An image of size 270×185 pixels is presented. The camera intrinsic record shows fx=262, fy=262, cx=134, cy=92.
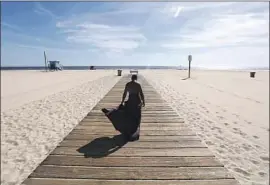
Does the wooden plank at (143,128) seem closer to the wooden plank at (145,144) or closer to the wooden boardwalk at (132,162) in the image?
the wooden boardwalk at (132,162)

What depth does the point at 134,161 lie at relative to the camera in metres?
4.13

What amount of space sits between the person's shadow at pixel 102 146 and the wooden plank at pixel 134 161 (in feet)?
0.79

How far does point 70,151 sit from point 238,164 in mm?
3192

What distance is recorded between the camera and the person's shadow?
4469mm

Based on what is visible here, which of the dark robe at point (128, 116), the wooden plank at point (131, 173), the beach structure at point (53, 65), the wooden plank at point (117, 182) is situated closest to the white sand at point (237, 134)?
the wooden plank at point (131, 173)

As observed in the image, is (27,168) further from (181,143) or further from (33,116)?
(33,116)

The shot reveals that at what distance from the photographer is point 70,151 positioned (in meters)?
4.53

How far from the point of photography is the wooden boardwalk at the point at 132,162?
3.50 meters

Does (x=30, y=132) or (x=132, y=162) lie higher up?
(x=132, y=162)

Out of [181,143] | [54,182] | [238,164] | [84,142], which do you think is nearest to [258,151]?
[238,164]

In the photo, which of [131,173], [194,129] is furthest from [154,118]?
[131,173]

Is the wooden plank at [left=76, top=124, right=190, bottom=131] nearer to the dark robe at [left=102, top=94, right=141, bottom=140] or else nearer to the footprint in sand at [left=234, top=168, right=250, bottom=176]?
the dark robe at [left=102, top=94, right=141, bottom=140]

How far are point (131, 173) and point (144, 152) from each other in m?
0.87

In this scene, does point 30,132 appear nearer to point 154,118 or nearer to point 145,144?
point 154,118
